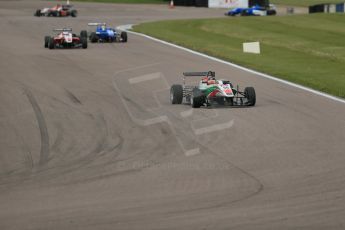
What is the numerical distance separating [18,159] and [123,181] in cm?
215

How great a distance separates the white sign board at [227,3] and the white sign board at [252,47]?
44177 millimetres

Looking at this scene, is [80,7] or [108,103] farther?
[80,7]

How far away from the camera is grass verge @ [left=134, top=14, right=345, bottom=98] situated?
24370 mm

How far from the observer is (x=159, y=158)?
1194 centimetres

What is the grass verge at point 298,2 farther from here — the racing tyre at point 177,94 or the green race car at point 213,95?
the racing tyre at point 177,94

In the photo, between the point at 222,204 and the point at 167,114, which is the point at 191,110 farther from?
the point at 222,204

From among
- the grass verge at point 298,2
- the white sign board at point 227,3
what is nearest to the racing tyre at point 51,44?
the white sign board at point 227,3

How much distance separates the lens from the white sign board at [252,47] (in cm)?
3231

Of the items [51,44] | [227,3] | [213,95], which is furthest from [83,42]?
[227,3]

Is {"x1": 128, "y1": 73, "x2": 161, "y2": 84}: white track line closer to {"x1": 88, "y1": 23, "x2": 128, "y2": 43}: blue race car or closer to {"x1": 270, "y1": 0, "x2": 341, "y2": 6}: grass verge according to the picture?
{"x1": 88, "y1": 23, "x2": 128, "y2": 43}: blue race car

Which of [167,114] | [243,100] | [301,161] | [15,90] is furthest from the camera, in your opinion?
[15,90]

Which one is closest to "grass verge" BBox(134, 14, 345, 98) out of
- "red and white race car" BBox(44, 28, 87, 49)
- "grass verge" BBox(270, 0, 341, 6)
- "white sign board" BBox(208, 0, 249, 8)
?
"red and white race car" BBox(44, 28, 87, 49)

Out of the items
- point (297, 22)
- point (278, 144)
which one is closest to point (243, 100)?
point (278, 144)

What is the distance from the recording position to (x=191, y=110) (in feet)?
54.4
